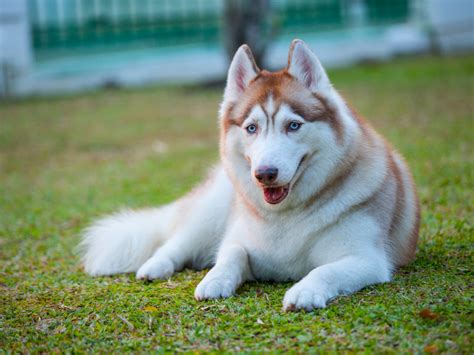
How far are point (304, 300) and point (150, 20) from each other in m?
16.0

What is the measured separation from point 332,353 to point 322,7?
1815cm

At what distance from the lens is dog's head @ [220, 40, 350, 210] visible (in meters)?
3.92

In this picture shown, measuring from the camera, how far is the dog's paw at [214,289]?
406 centimetres

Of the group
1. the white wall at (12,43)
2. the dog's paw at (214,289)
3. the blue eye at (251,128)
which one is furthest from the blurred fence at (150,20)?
the dog's paw at (214,289)

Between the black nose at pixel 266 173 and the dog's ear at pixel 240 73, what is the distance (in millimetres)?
773

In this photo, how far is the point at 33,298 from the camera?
446 centimetres

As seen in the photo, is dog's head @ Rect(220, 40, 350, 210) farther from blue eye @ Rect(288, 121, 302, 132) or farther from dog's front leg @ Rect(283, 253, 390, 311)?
dog's front leg @ Rect(283, 253, 390, 311)

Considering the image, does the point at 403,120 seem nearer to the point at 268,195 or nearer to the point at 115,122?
the point at 115,122

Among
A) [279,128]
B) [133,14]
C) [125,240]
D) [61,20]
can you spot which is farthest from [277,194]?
[133,14]

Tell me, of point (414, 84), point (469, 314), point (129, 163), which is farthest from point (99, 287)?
point (414, 84)

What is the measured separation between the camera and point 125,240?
518 cm

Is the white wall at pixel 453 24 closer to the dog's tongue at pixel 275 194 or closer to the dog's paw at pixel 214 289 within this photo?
the dog's tongue at pixel 275 194

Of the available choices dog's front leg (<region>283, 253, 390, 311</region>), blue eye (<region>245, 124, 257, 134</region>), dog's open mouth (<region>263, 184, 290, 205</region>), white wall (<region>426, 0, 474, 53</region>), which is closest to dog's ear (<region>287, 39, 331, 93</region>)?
blue eye (<region>245, 124, 257, 134</region>)

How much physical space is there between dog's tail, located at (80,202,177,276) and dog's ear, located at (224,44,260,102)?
132 cm
